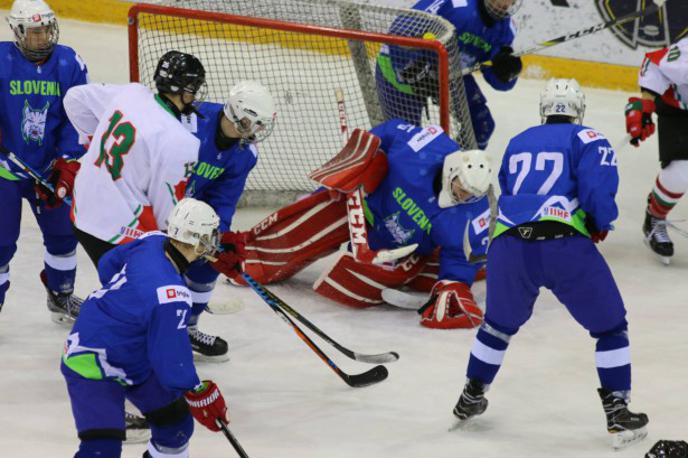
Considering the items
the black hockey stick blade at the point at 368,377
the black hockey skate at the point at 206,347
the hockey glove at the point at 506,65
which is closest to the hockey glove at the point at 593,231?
the black hockey stick blade at the point at 368,377

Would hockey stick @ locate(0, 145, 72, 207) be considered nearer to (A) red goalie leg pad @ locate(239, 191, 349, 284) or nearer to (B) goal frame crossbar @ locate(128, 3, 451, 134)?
(A) red goalie leg pad @ locate(239, 191, 349, 284)

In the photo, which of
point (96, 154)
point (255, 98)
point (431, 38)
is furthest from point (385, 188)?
point (96, 154)

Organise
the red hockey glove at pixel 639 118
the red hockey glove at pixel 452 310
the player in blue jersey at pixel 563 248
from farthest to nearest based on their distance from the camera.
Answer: the red hockey glove at pixel 639 118 < the red hockey glove at pixel 452 310 < the player in blue jersey at pixel 563 248

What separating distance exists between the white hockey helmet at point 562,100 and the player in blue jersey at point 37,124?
1.46m

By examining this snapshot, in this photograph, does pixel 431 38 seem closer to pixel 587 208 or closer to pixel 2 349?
pixel 587 208

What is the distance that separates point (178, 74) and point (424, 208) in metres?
1.25

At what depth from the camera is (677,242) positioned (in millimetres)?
5422

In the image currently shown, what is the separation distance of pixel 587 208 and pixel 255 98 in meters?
1.00

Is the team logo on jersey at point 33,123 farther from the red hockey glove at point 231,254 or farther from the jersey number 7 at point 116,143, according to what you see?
the red hockey glove at point 231,254

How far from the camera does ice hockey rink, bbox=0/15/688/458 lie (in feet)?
11.7

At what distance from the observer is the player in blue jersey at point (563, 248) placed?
337cm

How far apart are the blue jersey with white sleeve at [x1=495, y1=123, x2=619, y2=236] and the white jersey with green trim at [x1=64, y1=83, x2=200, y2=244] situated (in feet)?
2.86

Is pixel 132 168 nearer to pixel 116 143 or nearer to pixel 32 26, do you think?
pixel 116 143

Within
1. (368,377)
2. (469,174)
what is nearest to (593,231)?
(469,174)
